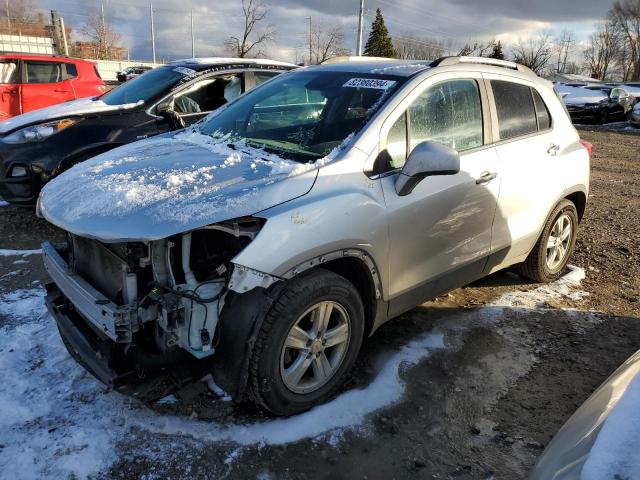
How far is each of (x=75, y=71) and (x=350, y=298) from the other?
9.99m

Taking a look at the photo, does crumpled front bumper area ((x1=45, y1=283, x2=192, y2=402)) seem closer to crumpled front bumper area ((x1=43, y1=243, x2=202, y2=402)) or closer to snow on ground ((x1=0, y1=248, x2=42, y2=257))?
crumpled front bumper area ((x1=43, y1=243, x2=202, y2=402))

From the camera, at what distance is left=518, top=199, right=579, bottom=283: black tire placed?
14.5 ft

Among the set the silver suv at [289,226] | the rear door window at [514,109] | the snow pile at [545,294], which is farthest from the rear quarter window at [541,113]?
the snow pile at [545,294]

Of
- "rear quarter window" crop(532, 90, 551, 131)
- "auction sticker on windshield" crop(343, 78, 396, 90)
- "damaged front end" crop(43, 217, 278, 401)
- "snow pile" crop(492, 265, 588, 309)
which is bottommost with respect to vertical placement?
"snow pile" crop(492, 265, 588, 309)

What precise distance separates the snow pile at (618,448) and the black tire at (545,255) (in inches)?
117

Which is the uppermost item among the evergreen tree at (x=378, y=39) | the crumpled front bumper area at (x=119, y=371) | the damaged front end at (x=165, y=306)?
the evergreen tree at (x=378, y=39)

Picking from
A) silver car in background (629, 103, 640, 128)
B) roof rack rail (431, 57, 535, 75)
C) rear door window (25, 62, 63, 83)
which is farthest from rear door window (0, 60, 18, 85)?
silver car in background (629, 103, 640, 128)

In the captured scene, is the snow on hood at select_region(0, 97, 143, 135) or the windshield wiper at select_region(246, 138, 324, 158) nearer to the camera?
the windshield wiper at select_region(246, 138, 324, 158)

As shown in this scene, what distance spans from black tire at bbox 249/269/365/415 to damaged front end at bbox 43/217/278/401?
0.33 feet

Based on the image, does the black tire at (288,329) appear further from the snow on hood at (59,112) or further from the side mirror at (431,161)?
the snow on hood at (59,112)

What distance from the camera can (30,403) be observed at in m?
2.88

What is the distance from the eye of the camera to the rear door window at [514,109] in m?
3.81

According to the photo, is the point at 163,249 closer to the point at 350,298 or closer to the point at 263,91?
the point at 350,298

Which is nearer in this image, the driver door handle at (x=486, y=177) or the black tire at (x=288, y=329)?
the black tire at (x=288, y=329)
